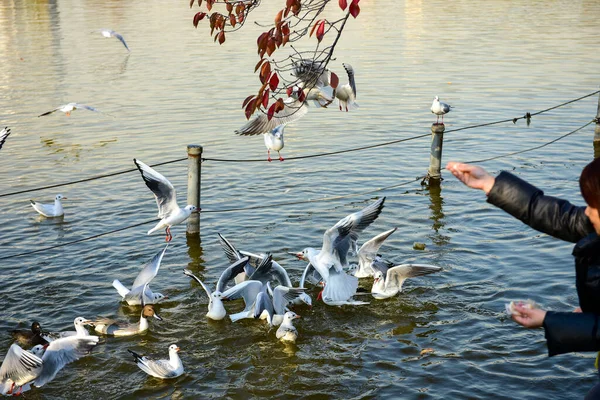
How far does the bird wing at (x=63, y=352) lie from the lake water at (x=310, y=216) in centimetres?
13

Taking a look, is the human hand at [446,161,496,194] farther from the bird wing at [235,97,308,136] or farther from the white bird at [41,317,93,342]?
the bird wing at [235,97,308,136]

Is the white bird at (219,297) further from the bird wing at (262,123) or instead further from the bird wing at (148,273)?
the bird wing at (262,123)

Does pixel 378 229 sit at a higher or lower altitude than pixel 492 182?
lower

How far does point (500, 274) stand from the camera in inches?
338

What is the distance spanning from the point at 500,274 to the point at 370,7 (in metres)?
38.0

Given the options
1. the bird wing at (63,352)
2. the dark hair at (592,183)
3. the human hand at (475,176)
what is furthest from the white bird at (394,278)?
the dark hair at (592,183)

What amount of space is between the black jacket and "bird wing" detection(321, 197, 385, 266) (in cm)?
426

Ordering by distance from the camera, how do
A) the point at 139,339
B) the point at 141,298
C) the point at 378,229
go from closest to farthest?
the point at 139,339 < the point at 141,298 < the point at 378,229

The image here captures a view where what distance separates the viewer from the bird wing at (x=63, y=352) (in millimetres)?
6684

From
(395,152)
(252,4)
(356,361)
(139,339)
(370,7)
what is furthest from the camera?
(370,7)

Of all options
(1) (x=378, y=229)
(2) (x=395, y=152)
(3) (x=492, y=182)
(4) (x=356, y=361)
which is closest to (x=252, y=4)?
(3) (x=492, y=182)

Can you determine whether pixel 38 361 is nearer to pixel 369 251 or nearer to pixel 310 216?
pixel 369 251

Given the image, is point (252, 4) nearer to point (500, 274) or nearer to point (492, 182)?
point (492, 182)

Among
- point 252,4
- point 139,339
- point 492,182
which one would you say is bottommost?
point 139,339
